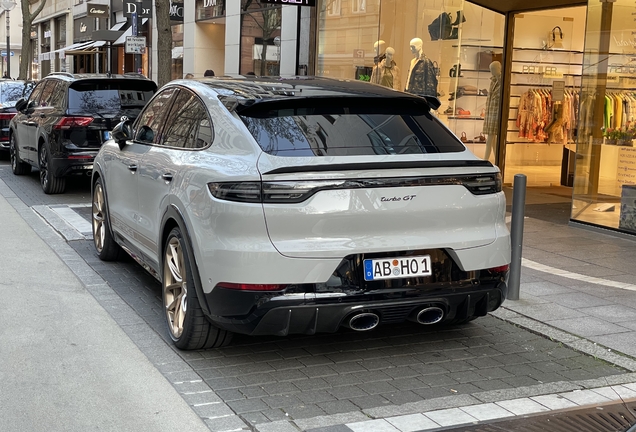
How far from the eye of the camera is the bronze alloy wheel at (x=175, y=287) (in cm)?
532

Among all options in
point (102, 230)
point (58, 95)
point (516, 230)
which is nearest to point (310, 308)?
point (516, 230)

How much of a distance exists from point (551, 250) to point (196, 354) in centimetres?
500

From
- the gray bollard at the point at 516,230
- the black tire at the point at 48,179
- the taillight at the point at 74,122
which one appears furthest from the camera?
the black tire at the point at 48,179

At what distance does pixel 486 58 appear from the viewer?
1523 cm

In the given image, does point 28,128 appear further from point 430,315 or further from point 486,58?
point 430,315

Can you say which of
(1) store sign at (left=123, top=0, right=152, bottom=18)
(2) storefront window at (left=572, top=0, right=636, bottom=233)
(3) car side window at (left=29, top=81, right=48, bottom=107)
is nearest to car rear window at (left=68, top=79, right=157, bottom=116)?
(3) car side window at (left=29, top=81, right=48, bottom=107)

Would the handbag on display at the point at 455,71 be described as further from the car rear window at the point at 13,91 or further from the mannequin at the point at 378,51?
the car rear window at the point at 13,91

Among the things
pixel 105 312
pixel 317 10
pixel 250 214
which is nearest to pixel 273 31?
pixel 317 10

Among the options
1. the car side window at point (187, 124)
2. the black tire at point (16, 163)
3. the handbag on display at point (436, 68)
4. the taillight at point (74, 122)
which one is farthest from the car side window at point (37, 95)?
the car side window at point (187, 124)

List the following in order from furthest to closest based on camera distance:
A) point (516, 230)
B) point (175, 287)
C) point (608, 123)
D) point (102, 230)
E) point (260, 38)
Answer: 1. point (260, 38)
2. point (608, 123)
3. point (102, 230)
4. point (516, 230)
5. point (175, 287)

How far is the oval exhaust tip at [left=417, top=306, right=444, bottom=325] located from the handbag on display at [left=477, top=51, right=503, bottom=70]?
35.9 ft

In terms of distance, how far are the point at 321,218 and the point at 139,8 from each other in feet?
69.0

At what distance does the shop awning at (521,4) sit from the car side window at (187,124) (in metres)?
8.96

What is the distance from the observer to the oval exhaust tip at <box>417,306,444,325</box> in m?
4.95
